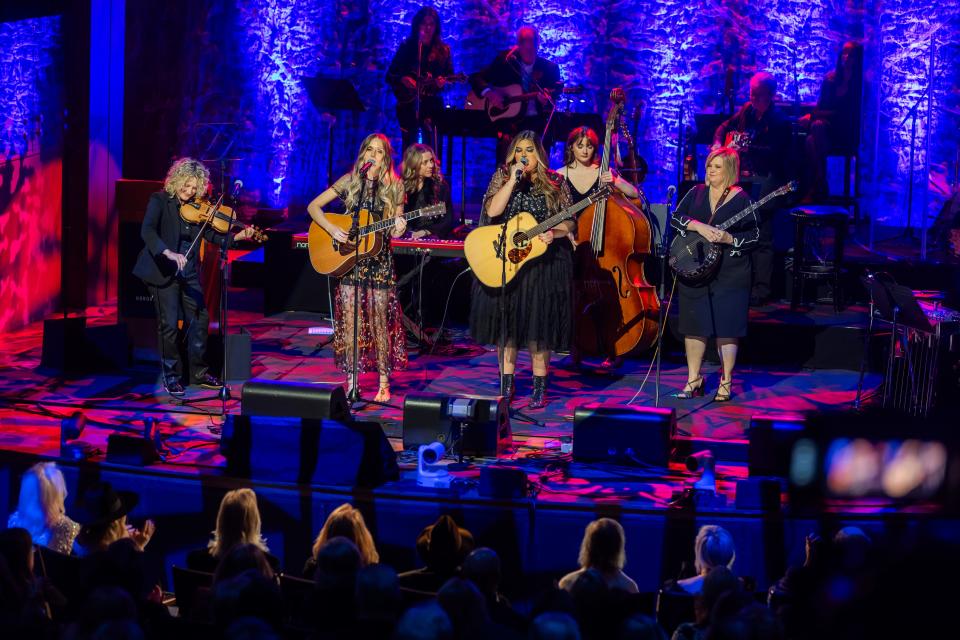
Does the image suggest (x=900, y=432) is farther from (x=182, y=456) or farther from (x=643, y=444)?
(x=182, y=456)

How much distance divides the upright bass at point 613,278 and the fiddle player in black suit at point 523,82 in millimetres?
4110

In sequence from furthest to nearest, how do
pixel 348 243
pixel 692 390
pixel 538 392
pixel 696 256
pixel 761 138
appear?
pixel 761 138 → pixel 692 390 → pixel 538 392 → pixel 696 256 → pixel 348 243

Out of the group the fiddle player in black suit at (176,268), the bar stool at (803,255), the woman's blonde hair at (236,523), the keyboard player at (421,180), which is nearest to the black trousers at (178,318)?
the fiddle player in black suit at (176,268)

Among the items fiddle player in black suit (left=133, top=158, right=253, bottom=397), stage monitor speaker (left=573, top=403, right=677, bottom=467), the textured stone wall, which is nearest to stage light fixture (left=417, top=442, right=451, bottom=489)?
stage monitor speaker (left=573, top=403, right=677, bottom=467)

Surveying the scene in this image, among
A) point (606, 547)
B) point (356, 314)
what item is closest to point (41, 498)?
point (606, 547)

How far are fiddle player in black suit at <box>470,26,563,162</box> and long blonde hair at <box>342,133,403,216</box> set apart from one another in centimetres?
457

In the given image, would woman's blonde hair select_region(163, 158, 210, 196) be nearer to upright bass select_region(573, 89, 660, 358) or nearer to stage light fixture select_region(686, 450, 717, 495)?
upright bass select_region(573, 89, 660, 358)

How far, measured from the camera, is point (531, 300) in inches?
366

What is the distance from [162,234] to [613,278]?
11.0 feet

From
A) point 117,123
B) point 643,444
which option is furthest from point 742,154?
point 117,123

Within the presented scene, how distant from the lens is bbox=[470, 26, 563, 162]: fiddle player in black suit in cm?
1384

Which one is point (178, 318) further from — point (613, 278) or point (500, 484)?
point (500, 484)

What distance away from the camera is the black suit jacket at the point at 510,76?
14.0m

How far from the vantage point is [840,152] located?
1388cm
